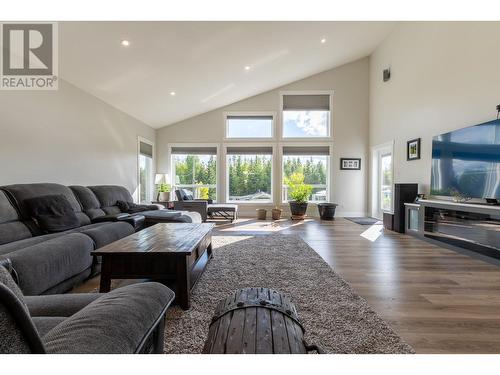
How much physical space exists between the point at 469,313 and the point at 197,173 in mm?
6863

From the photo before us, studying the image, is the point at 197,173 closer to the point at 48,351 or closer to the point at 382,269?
the point at 382,269

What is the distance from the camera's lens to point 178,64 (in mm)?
4578

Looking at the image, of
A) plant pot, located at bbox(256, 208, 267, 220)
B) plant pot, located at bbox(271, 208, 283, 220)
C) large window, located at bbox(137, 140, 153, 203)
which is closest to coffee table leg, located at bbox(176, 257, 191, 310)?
large window, located at bbox(137, 140, 153, 203)

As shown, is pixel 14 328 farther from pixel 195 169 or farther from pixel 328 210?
pixel 195 169

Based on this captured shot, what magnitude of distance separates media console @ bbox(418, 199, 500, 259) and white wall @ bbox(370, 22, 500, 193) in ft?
3.16

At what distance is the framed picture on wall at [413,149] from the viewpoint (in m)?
5.28

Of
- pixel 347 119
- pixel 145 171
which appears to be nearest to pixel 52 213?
pixel 145 171

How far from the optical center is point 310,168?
7789mm

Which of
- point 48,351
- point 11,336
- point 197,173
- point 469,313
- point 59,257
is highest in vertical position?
point 197,173

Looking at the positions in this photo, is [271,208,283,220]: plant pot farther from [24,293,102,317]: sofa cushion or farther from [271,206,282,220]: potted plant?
[24,293,102,317]: sofa cushion

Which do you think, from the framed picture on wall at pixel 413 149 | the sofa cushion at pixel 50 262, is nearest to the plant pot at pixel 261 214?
the framed picture on wall at pixel 413 149

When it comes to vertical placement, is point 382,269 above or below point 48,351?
below

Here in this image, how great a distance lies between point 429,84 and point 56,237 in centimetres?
626
